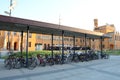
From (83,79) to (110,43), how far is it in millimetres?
64487

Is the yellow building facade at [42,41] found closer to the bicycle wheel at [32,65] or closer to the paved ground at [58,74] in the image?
the bicycle wheel at [32,65]

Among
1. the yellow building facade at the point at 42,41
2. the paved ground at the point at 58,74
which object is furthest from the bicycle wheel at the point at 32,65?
the yellow building facade at the point at 42,41

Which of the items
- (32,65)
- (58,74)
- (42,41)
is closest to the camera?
(58,74)

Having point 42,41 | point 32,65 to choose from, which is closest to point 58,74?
point 32,65

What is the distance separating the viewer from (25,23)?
1450 cm

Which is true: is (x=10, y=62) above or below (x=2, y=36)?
below

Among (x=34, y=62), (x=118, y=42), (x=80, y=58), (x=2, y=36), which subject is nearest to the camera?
(x=34, y=62)

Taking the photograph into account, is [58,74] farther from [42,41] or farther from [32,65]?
[42,41]

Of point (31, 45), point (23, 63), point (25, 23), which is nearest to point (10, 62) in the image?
point (23, 63)

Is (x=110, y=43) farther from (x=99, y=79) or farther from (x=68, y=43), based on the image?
(x=99, y=79)

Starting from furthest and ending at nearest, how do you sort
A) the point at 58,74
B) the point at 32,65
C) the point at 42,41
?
1. the point at 42,41
2. the point at 32,65
3. the point at 58,74

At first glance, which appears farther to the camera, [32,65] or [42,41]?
[42,41]

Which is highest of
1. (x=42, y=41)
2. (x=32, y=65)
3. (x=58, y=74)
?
(x=42, y=41)

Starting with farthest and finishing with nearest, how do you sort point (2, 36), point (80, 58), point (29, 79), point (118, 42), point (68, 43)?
point (118, 42) → point (68, 43) → point (2, 36) → point (80, 58) → point (29, 79)
